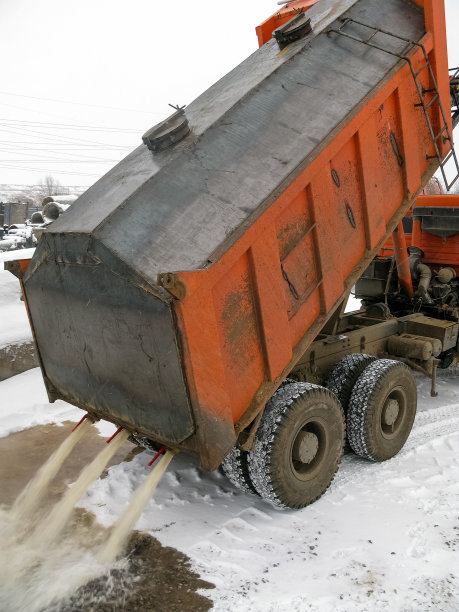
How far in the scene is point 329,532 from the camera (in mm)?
3936

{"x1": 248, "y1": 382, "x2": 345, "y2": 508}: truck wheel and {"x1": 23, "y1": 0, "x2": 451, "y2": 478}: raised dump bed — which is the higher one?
{"x1": 23, "y1": 0, "x2": 451, "y2": 478}: raised dump bed

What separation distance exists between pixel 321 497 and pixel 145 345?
6.81 ft

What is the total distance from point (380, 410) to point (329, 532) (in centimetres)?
123

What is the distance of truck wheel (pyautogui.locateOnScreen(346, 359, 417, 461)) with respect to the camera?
15.3ft

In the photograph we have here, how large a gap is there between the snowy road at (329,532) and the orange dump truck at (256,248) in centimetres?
26

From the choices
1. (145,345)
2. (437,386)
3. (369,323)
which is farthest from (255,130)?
(437,386)

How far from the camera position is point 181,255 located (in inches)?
132

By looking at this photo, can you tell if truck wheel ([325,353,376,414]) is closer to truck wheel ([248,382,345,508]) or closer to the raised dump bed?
truck wheel ([248,382,345,508])

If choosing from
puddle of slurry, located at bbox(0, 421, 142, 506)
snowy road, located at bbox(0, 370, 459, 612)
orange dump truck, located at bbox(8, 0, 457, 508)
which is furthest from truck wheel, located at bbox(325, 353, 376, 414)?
puddle of slurry, located at bbox(0, 421, 142, 506)

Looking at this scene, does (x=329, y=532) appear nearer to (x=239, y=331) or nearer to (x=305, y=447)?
(x=305, y=447)

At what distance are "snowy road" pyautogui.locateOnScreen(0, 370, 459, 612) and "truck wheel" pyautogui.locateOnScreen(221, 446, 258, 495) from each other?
0.25 m

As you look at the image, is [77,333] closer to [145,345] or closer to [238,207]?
[145,345]

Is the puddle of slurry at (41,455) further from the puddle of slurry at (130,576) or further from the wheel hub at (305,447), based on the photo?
the wheel hub at (305,447)

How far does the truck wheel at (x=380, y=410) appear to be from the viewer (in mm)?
4676
